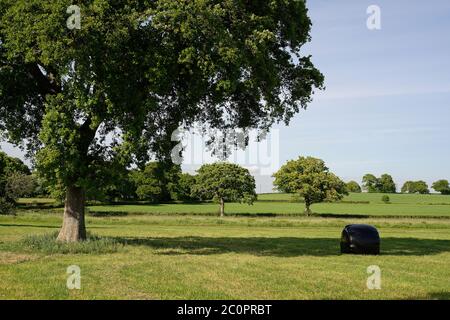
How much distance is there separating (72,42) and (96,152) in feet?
19.6

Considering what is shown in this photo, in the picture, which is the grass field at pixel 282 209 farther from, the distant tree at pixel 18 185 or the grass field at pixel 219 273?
the grass field at pixel 219 273

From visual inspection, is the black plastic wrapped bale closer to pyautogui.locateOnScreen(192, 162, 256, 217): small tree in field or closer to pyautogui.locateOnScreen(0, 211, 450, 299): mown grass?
pyautogui.locateOnScreen(0, 211, 450, 299): mown grass

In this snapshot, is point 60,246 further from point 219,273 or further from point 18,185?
point 18,185

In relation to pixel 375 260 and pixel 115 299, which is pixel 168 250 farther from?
pixel 115 299

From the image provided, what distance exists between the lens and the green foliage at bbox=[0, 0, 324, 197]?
2092 centimetres

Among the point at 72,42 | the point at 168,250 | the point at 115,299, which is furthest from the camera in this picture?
the point at 168,250

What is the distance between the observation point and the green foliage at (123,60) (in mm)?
20922

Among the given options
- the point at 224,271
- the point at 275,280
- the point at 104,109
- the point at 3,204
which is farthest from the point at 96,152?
the point at 3,204

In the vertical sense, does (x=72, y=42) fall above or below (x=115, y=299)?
above

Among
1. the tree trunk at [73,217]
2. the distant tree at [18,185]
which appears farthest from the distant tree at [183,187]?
the tree trunk at [73,217]

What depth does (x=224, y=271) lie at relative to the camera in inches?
746

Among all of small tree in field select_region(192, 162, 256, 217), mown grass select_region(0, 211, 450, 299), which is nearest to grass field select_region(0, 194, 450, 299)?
mown grass select_region(0, 211, 450, 299)

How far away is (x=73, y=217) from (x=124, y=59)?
9871 mm

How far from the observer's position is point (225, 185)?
91.8 metres
